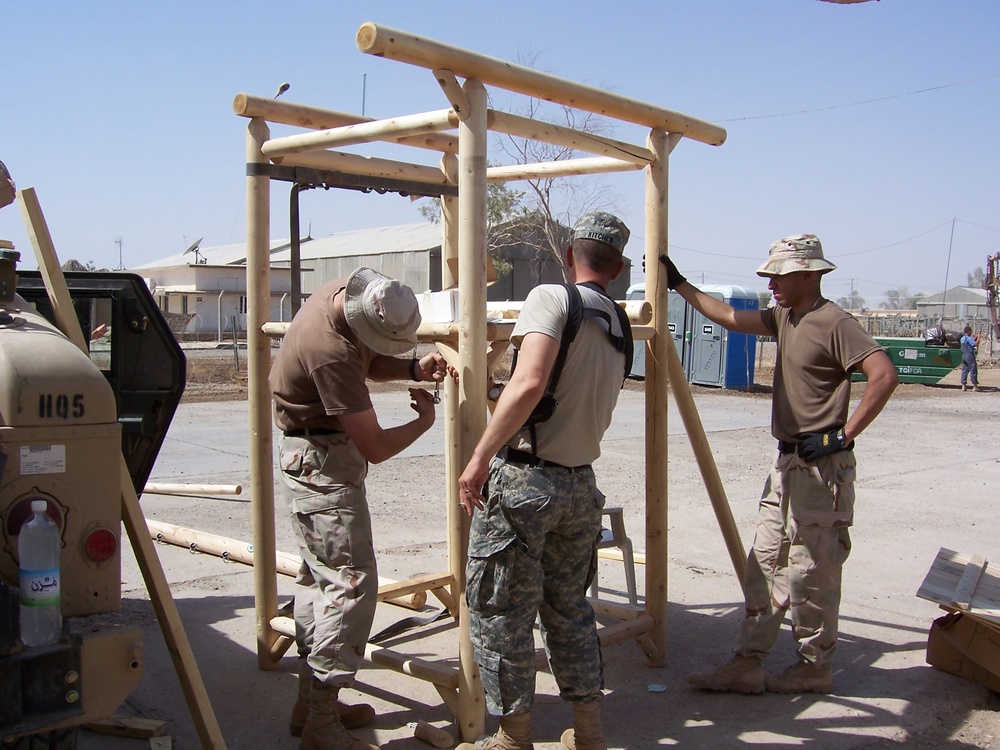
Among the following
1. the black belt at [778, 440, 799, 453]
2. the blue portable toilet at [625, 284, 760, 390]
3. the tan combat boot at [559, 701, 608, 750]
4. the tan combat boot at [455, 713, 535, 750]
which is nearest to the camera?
the tan combat boot at [455, 713, 535, 750]

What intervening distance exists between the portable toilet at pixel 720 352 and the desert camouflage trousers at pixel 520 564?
16903 millimetres

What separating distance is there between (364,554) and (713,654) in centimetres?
215

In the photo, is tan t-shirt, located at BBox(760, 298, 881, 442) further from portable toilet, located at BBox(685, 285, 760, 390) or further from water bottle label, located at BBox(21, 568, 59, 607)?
portable toilet, located at BBox(685, 285, 760, 390)

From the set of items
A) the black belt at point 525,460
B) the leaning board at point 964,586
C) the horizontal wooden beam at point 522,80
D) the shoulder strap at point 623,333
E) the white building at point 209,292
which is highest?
the white building at point 209,292

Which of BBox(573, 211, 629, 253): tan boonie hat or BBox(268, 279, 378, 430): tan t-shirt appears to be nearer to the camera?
BBox(268, 279, 378, 430): tan t-shirt

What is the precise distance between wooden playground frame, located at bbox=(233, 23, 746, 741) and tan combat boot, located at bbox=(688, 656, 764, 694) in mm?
333

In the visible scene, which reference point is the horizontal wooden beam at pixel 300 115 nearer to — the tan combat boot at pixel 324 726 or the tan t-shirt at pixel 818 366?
the tan t-shirt at pixel 818 366

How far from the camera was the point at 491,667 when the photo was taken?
336 cm

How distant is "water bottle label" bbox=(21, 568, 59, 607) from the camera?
8.13ft

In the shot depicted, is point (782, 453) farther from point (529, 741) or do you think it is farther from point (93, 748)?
point (93, 748)

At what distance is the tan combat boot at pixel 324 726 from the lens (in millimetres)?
3443

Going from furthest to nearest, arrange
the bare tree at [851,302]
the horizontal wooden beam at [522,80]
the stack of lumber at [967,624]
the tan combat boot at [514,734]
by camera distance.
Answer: the bare tree at [851,302]
the stack of lumber at [967,624]
the tan combat boot at [514,734]
the horizontal wooden beam at [522,80]

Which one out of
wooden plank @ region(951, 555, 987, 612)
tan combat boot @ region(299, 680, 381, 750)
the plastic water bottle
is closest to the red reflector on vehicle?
the plastic water bottle

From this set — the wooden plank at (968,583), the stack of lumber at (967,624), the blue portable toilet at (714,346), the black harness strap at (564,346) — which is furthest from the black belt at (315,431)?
the blue portable toilet at (714,346)
